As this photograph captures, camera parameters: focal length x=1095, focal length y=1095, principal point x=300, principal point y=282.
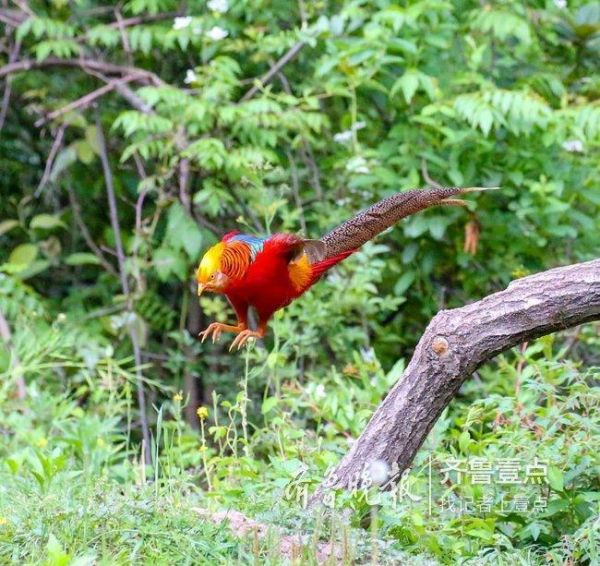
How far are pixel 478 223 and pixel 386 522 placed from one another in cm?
288

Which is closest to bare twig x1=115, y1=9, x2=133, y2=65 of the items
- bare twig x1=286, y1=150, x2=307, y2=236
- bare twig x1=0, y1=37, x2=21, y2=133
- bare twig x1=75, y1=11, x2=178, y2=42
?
bare twig x1=75, y1=11, x2=178, y2=42

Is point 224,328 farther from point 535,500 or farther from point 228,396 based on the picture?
point 228,396

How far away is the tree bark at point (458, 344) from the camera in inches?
126

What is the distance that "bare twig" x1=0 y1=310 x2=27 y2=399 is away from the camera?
509 cm

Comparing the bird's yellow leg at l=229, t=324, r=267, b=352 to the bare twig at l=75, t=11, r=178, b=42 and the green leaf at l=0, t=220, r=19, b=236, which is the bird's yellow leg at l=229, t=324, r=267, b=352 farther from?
the green leaf at l=0, t=220, r=19, b=236

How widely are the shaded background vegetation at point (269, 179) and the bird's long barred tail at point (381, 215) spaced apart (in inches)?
47.4

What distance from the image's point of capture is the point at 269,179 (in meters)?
5.80

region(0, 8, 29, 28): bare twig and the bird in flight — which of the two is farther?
region(0, 8, 29, 28): bare twig

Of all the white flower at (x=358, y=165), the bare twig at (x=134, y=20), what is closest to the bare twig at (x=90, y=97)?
the bare twig at (x=134, y=20)

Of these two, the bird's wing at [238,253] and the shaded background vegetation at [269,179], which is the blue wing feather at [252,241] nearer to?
the bird's wing at [238,253]

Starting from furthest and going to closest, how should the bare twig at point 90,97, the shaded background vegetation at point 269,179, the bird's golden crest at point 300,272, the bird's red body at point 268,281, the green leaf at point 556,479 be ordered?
the bare twig at point 90,97 → the shaded background vegetation at point 269,179 → the green leaf at point 556,479 → the bird's golden crest at point 300,272 → the bird's red body at point 268,281

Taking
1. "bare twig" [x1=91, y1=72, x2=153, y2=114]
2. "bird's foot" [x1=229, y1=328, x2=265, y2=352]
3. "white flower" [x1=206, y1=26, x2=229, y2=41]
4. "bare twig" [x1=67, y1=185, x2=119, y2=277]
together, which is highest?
"white flower" [x1=206, y1=26, x2=229, y2=41]

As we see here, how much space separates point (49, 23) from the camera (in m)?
5.87

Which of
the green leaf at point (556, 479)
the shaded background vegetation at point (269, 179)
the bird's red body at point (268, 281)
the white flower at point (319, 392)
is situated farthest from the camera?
the shaded background vegetation at point (269, 179)
